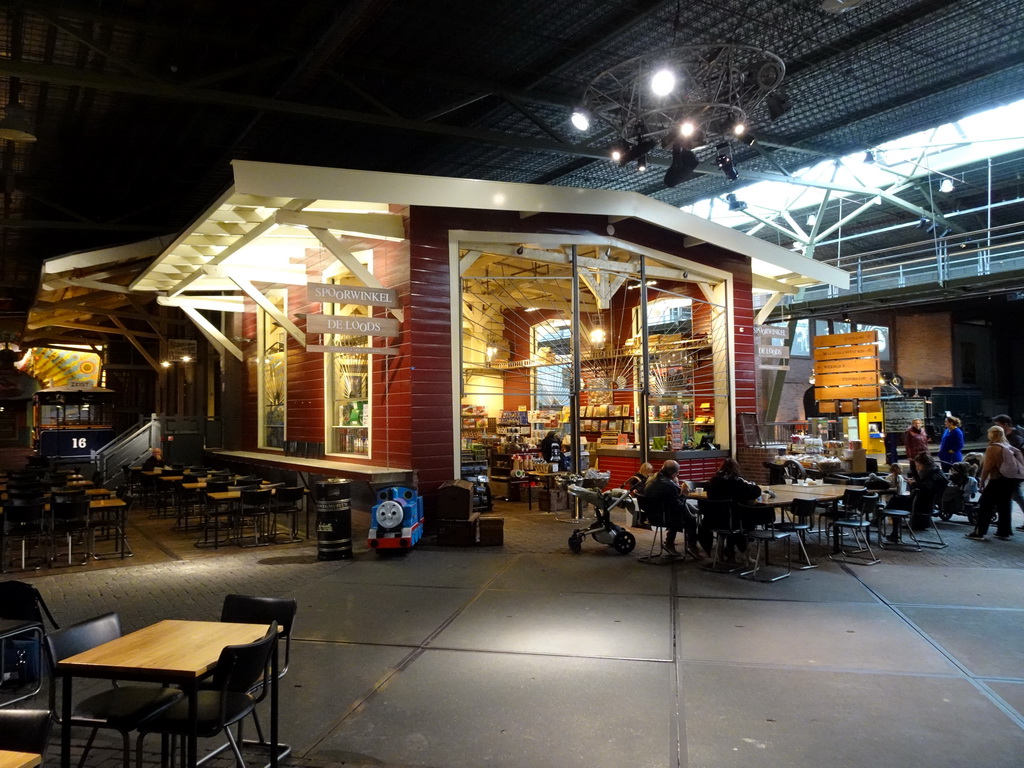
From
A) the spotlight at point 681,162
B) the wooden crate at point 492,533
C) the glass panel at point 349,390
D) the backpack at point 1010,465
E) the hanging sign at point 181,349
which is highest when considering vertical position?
the spotlight at point 681,162

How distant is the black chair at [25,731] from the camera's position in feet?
7.64

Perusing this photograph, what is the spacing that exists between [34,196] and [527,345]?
10941mm

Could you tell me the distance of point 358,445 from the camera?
37.1 ft

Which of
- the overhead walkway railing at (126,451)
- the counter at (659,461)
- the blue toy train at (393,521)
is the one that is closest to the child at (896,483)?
the counter at (659,461)

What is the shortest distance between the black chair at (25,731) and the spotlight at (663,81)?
7574 millimetres

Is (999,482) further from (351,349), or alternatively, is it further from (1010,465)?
(351,349)

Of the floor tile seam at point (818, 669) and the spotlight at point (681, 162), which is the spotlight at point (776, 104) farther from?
the floor tile seam at point (818, 669)

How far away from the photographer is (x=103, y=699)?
3184 mm

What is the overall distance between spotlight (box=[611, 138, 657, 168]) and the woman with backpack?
5821mm

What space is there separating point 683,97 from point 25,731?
8338 mm

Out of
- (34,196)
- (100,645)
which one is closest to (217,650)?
(100,645)

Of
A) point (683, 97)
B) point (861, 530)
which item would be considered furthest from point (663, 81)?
point (861, 530)

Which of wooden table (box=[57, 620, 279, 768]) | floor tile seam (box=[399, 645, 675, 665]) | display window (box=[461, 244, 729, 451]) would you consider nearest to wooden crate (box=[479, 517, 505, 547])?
display window (box=[461, 244, 729, 451])

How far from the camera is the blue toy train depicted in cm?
824
